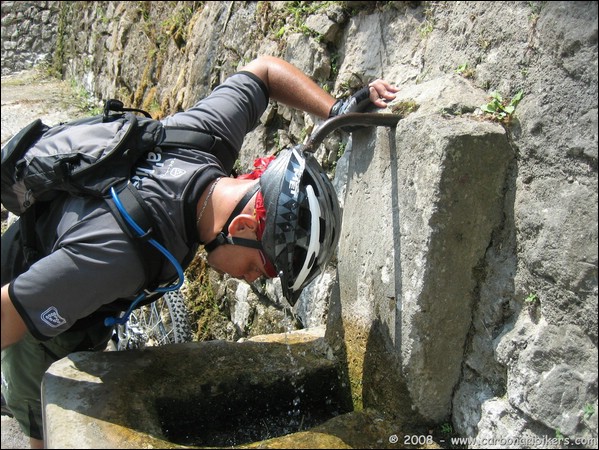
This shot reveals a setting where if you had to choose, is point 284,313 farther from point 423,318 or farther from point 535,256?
point 535,256

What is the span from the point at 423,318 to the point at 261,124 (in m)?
2.46

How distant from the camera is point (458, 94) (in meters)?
2.43

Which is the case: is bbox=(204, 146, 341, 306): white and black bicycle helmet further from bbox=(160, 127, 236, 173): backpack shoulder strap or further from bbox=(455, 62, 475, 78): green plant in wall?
bbox=(455, 62, 475, 78): green plant in wall

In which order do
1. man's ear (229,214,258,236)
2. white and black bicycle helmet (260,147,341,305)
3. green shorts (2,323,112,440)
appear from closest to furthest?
1. white and black bicycle helmet (260,147,341,305)
2. man's ear (229,214,258,236)
3. green shorts (2,323,112,440)

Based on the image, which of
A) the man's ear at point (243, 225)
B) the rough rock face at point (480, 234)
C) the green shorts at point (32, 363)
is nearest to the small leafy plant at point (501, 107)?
the rough rock face at point (480, 234)

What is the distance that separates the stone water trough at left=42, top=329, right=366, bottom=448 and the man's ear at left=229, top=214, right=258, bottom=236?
74 cm

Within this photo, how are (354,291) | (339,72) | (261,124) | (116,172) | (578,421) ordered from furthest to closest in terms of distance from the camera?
(261,124) < (339,72) < (354,291) < (116,172) < (578,421)

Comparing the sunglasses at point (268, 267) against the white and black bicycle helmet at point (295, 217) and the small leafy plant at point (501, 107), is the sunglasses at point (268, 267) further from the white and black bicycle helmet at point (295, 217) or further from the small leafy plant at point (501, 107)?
the small leafy plant at point (501, 107)

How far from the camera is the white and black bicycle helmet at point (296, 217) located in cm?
242

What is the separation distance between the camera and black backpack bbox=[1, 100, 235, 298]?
8.05 feet

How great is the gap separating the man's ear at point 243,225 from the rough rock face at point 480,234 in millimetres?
539

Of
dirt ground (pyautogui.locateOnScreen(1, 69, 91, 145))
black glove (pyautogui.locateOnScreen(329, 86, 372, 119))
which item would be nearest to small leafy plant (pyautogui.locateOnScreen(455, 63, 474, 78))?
black glove (pyautogui.locateOnScreen(329, 86, 372, 119))

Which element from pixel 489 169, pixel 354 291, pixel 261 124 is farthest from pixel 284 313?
pixel 489 169

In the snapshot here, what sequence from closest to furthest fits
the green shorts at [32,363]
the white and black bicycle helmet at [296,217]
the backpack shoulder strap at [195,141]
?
the white and black bicycle helmet at [296,217] < the backpack shoulder strap at [195,141] < the green shorts at [32,363]
